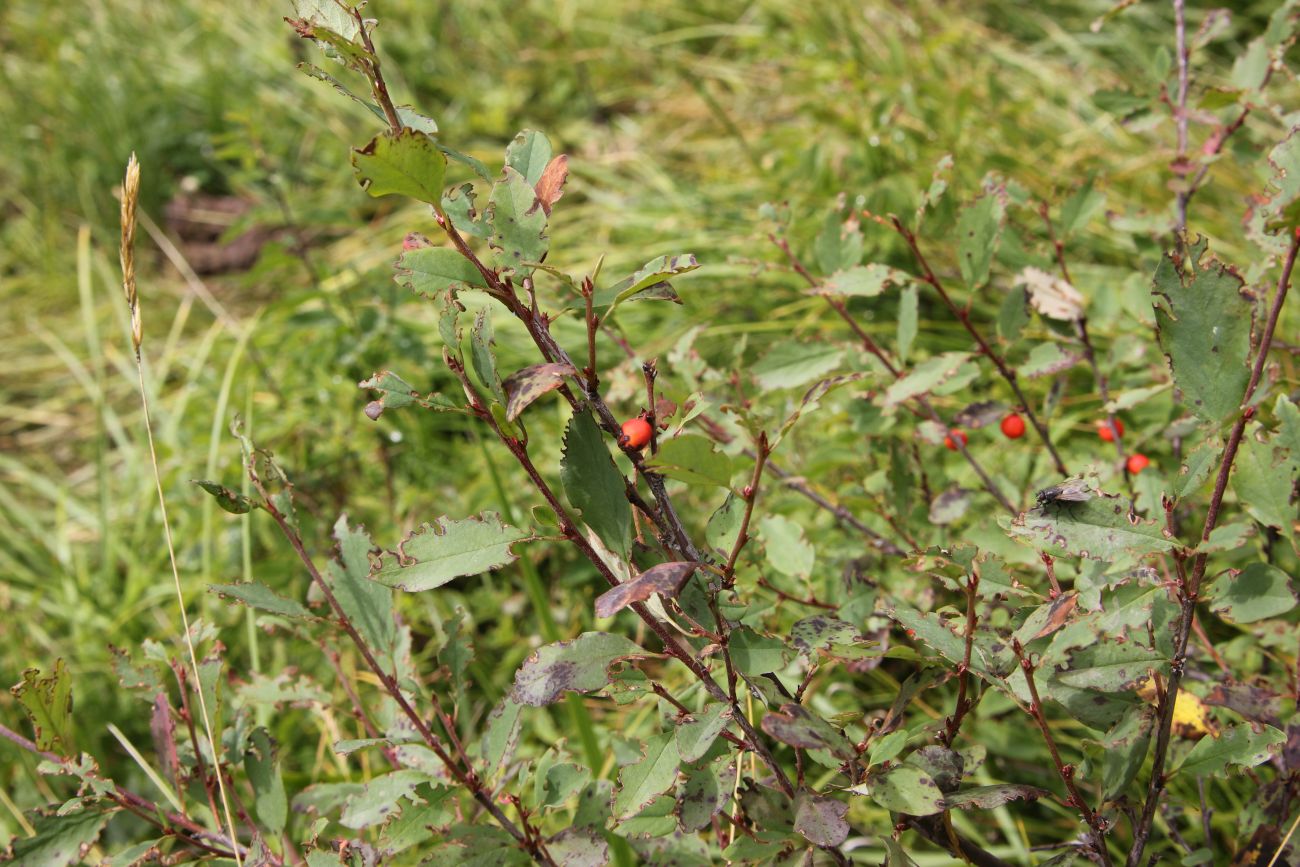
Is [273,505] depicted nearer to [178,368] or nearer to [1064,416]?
[1064,416]

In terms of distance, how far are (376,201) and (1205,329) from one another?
10.6 feet

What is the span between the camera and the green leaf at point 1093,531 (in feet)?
2.52

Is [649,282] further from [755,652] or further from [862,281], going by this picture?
[862,281]

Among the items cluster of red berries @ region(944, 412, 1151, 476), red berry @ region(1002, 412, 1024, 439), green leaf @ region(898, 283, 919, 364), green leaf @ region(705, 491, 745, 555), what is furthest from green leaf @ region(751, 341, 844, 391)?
green leaf @ region(705, 491, 745, 555)

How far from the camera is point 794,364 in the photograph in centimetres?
133

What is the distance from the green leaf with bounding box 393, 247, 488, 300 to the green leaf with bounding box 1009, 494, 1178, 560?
1.49 ft

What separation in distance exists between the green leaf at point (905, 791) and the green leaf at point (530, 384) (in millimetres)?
381

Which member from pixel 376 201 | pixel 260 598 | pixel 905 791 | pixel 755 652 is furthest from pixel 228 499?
pixel 376 201

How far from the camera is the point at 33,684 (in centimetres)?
91

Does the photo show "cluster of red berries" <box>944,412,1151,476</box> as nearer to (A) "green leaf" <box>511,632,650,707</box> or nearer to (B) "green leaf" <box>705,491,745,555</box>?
(B) "green leaf" <box>705,491,745,555</box>

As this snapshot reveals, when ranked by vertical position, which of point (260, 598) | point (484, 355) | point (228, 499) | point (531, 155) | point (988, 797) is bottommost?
point (988, 797)

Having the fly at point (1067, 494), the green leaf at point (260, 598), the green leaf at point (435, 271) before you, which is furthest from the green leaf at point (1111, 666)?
the green leaf at point (260, 598)

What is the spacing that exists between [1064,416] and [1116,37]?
5.55 feet

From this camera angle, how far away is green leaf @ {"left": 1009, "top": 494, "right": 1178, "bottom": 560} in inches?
30.2
